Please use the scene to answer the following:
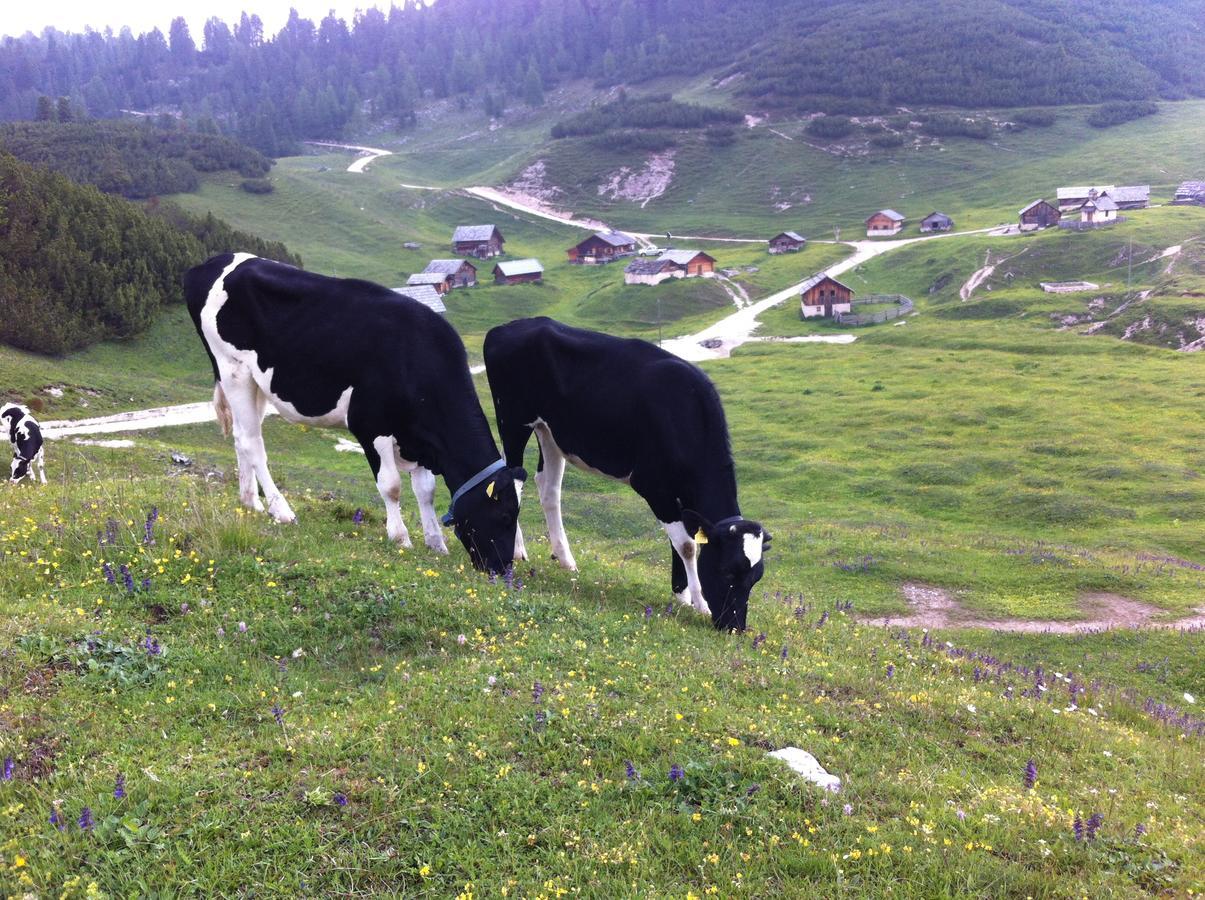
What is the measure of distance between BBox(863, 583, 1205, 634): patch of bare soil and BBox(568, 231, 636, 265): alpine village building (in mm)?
104774

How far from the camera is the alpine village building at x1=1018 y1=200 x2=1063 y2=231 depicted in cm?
10475

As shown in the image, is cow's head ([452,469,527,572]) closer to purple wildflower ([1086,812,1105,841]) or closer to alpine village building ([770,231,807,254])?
purple wildflower ([1086,812,1105,841])

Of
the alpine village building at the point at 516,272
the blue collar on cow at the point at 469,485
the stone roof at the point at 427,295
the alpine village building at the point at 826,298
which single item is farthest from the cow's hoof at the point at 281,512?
the alpine village building at the point at 516,272

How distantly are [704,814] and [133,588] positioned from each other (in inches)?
253

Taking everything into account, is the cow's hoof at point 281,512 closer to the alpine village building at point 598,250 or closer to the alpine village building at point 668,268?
the alpine village building at point 668,268

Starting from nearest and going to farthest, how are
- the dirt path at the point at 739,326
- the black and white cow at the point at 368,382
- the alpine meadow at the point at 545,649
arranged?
the alpine meadow at the point at 545,649, the black and white cow at the point at 368,382, the dirt path at the point at 739,326

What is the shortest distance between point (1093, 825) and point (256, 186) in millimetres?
142435

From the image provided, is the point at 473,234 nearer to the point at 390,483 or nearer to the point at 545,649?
the point at 390,483

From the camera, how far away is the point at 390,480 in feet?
40.8

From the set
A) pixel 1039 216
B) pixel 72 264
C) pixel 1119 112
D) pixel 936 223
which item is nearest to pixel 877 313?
pixel 1039 216

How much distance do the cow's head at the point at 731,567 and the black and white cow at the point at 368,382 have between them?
116 inches

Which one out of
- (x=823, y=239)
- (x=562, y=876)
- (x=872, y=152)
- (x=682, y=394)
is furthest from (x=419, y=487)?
(x=872, y=152)

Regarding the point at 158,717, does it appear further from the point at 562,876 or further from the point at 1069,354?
the point at 1069,354

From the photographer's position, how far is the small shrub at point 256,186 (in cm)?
12788
